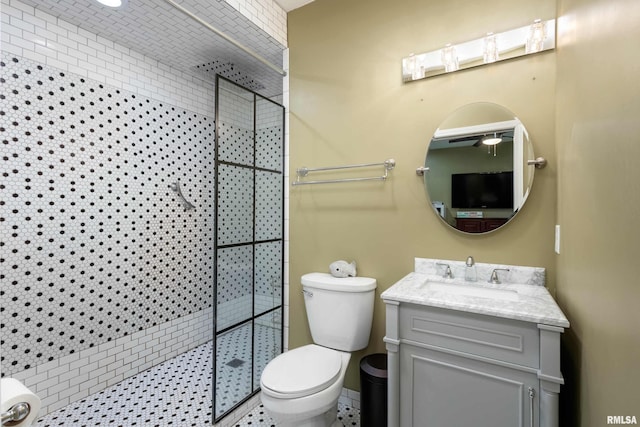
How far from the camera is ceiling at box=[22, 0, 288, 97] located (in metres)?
1.97

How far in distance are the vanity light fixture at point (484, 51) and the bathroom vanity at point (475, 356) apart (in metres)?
1.12

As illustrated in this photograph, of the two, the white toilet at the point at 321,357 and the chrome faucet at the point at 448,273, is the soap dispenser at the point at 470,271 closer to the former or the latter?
the chrome faucet at the point at 448,273

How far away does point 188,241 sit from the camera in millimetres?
2930

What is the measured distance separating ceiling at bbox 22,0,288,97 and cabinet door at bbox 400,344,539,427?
2002mm

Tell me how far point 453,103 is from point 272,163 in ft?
4.10

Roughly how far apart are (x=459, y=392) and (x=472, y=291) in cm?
50

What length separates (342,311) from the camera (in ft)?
6.23

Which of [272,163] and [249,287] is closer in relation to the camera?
[249,287]

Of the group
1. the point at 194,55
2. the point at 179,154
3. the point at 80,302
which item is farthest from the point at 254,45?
the point at 80,302

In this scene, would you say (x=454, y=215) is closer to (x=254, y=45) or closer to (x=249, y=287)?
(x=249, y=287)

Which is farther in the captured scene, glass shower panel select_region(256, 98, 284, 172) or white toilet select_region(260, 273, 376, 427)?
glass shower panel select_region(256, 98, 284, 172)

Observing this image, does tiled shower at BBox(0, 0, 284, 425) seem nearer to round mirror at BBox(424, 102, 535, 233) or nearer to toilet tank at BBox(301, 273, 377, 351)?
toilet tank at BBox(301, 273, 377, 351)

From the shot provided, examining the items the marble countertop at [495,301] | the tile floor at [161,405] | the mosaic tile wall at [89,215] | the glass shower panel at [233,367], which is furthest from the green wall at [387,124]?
the mosaic tile wall at [89,215]

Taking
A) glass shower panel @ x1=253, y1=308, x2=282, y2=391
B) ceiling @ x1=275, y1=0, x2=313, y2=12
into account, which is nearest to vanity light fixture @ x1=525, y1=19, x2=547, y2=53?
ceiling @ x1=275, y1=0, x2=313, y2=12
